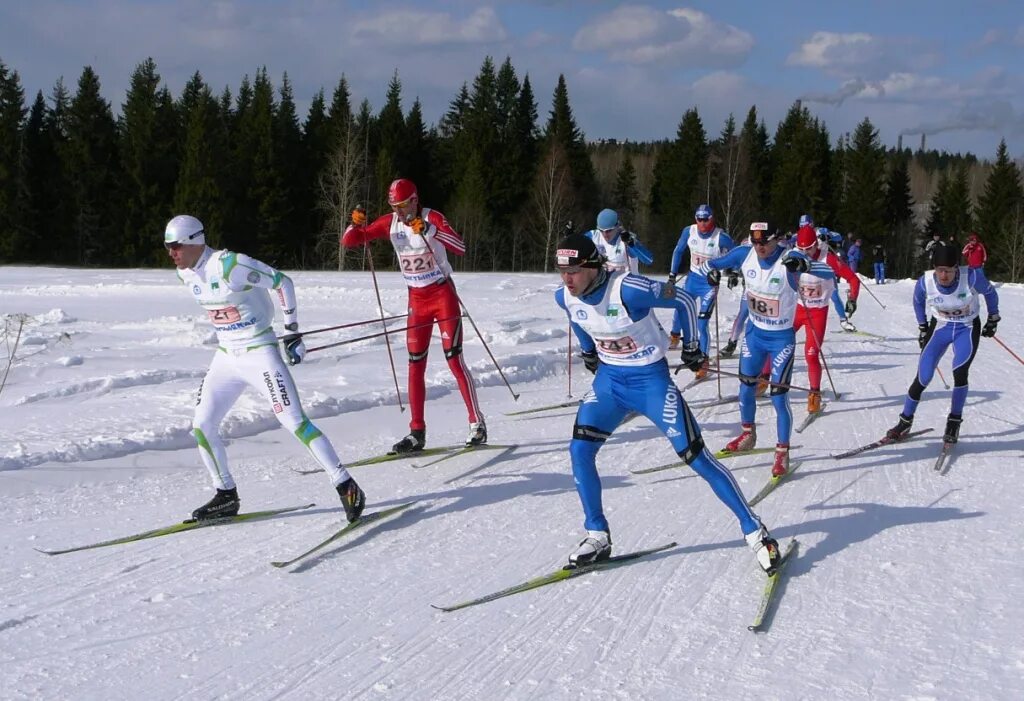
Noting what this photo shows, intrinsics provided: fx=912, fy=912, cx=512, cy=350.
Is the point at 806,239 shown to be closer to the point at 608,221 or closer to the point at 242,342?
the point at 608,221

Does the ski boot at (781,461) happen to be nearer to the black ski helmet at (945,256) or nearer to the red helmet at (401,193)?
the black ski helmet at (945,256)

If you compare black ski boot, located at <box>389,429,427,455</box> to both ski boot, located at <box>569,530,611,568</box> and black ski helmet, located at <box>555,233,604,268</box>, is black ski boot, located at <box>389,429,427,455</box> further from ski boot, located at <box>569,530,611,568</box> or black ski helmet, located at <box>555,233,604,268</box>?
black ski helmet, located at <box>555,233,604,268</box>

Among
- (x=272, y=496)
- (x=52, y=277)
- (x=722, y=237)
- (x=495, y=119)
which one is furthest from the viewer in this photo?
(x=495, y=119)

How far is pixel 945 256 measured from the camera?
8359 mm

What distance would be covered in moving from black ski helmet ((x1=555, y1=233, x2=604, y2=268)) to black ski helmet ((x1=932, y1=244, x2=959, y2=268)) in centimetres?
471

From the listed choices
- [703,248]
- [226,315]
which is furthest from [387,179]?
[226,315]

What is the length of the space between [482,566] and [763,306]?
3.90m

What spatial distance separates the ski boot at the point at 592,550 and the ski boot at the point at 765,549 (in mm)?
825

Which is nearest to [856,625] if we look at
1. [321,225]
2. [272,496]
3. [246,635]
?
[246,635]

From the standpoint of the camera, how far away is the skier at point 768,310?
25.9 feet

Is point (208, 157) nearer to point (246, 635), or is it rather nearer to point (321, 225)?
point (321, 225)

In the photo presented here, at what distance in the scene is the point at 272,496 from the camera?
7.01 metres

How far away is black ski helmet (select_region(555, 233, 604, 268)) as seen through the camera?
5059 millimetres

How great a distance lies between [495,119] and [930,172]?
87010mm
